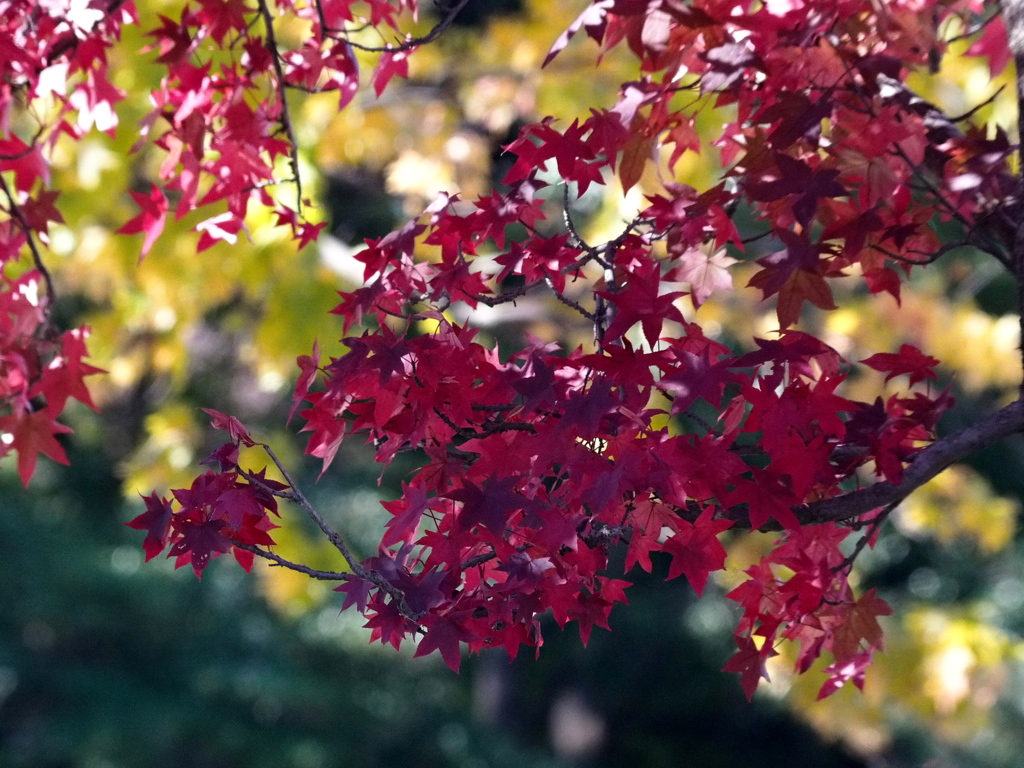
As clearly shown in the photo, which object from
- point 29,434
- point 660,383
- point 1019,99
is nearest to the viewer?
point 660,383

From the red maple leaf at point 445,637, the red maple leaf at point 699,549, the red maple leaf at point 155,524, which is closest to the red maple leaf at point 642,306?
the red maple leaf at point 699,549

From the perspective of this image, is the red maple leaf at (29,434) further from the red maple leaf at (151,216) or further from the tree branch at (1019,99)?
the tree branch at (1019,99)

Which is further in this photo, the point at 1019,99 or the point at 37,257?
the point at 37,257

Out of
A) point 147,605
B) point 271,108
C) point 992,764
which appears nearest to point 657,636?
point 992,764

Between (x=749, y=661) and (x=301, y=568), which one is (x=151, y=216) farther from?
(x=749, y=661)

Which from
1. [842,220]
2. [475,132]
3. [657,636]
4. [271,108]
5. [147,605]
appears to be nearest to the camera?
[842,220]

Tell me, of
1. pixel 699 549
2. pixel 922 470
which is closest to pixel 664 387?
pixel 699 549

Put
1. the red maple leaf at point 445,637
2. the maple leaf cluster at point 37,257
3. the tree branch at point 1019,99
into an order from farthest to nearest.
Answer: the maple leaf cluster at point 37,257
the tree branch at point 1019,99
the red maple leaf at point 445,637

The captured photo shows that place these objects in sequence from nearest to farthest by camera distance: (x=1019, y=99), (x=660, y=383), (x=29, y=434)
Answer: (x=660, y=383), (x=1019, y=99), (x=29, y=434)

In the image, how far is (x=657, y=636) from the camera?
5.41 m

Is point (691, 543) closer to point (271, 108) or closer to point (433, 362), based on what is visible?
point (433, 362)

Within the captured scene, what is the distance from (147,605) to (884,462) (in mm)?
4671

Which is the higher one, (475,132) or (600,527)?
(475,132)

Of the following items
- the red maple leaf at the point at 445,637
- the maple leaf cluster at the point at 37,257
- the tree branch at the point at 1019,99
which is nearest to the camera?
the red maple leaf at the point at 445,637
